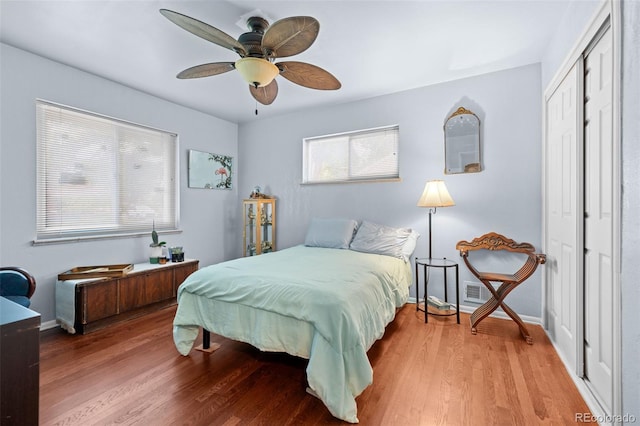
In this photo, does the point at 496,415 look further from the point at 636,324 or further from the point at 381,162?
the point at 381,162

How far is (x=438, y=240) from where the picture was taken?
3.24 metres

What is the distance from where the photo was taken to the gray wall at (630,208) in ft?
3.56

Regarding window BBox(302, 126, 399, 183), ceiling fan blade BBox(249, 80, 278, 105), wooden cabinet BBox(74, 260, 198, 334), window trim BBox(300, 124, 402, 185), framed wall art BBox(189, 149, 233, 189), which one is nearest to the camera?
ceiling fan blade BBox(249, 80, 278, 105)

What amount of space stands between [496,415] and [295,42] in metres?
2.43

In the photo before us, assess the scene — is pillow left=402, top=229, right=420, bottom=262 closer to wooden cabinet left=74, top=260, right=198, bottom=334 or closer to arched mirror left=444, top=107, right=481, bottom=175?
arched mirror left=444, top=107, right=481, bottom=175

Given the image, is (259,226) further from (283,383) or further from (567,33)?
(567,33)

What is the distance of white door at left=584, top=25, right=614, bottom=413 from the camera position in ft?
4.96

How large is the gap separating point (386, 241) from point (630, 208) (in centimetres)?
210

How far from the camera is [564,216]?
2152 millimetres

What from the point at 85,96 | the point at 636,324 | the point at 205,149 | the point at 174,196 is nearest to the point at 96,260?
the point at 174,196

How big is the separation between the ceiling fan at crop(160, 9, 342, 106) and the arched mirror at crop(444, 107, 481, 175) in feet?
5.50

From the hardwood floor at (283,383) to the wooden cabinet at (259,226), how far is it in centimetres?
172

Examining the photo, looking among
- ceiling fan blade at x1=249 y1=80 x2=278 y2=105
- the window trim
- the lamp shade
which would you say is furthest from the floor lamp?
ceiling fan blade at x1=249 y1=80 x2=278 y2=105

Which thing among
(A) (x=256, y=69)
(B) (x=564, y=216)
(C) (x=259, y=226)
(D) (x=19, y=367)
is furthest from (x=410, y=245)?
(D) (x=19, y=367)
